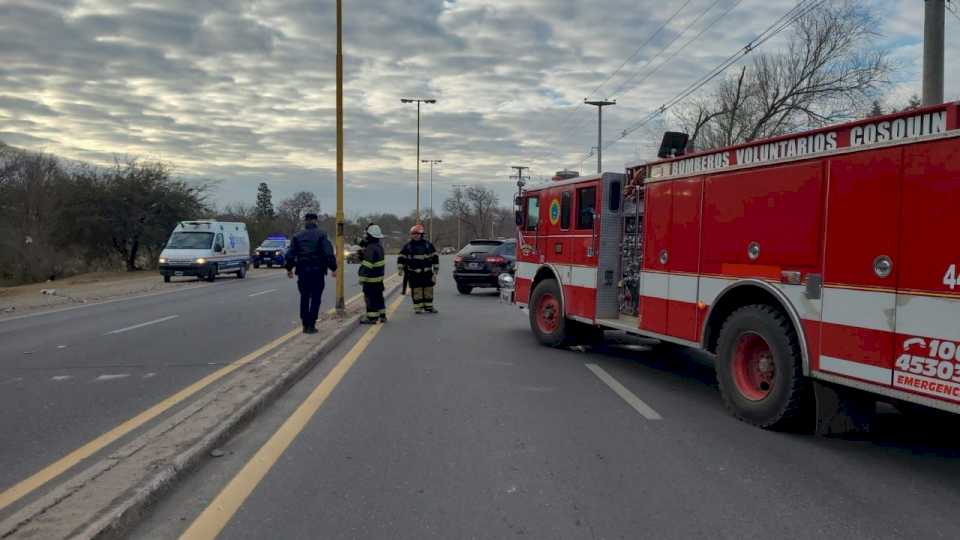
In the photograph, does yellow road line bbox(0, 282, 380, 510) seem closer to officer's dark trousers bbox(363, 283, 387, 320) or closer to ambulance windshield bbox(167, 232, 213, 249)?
officer's dark trousers bbox(363, 283, 387, 320)

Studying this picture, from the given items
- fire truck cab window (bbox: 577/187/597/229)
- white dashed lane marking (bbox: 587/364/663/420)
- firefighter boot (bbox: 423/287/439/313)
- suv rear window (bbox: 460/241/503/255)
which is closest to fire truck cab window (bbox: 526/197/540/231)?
fire truck cab window (bbox: 577/187/597/229)

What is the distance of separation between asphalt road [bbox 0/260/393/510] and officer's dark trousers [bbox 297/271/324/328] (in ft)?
2.24

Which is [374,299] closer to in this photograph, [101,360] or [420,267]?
[420,267]

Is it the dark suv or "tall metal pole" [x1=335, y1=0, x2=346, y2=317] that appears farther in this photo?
the dark suv

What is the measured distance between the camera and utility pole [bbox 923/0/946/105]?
32.3 ft

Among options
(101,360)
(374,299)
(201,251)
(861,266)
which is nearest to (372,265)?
(374,299)

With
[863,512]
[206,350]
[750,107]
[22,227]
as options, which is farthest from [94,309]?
[750,107]

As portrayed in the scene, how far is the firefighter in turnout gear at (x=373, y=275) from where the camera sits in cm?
1349

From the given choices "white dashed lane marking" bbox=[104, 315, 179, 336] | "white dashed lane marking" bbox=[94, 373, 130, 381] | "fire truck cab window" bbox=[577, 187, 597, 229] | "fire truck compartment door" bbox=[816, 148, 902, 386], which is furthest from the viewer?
"white dashed lane marking" bbox=[104, 315, 179, 336]

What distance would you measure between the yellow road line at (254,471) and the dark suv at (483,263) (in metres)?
12.6

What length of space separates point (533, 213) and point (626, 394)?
4.72 metres

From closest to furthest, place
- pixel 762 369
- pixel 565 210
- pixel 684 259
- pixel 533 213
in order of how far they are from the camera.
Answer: pixel 762 369 → pixel 684 259 → pixel 565 210 → pixel 533 213

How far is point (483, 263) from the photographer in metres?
20.8

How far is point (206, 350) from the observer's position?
33.8ft
